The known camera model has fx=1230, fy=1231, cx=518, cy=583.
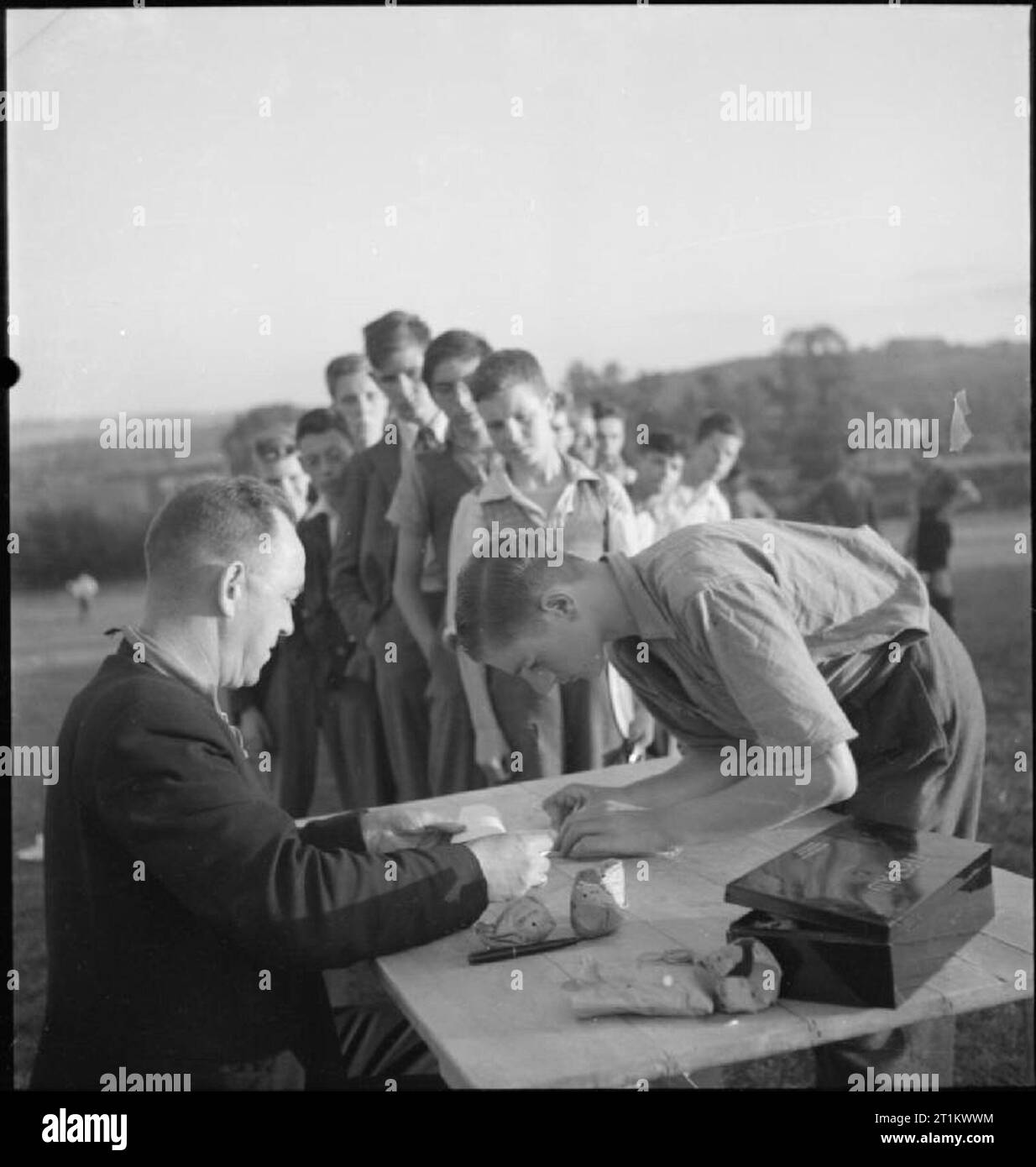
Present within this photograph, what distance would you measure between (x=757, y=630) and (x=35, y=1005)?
3.02m

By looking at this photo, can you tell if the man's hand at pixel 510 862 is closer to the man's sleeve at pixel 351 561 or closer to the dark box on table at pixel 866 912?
the dark box on table at pixel 866 912

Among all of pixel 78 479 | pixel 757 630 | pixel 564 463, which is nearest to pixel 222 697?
pixel 564 463

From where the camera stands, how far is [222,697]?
541 cm

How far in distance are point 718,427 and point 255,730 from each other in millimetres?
2627

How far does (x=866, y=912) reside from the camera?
5.37 ft

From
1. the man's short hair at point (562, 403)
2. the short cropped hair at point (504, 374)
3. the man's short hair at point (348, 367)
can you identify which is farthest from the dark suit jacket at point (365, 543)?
the man's short hair at point (562, 403)

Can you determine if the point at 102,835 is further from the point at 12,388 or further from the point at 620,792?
the point at 12,388

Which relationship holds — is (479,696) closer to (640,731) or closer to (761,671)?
(640,731)

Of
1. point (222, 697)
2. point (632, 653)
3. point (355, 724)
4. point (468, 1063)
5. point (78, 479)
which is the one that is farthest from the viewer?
point (78, 479)

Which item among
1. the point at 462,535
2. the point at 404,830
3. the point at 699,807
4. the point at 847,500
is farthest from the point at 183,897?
the point at 847,500

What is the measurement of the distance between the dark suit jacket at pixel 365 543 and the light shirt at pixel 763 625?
211 centimetres

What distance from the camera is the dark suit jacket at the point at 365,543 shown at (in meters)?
4.42

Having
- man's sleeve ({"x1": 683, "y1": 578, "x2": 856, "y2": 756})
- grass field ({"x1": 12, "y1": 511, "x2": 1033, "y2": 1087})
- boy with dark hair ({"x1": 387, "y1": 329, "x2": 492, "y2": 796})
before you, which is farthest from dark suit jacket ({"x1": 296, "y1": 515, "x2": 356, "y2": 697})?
man's sleeve ({"x1": 683, "y1": 578, "x2": 856, "y2": 756})

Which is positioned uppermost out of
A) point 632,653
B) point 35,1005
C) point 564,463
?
point 564,463
